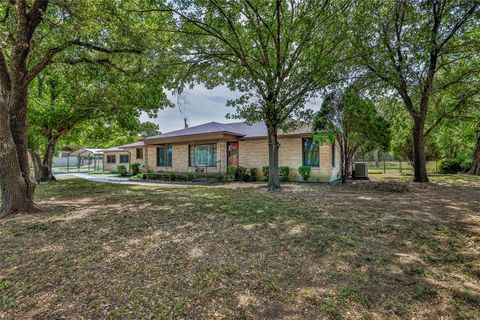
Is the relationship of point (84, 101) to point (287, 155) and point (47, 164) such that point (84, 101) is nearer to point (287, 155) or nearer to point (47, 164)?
point (47, 164)

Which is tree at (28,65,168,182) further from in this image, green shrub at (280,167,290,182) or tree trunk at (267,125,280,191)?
green shrub at (280,167,290,182)

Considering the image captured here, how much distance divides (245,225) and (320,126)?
7935 millimetres

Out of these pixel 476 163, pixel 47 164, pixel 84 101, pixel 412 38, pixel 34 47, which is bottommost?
pixel 476 163

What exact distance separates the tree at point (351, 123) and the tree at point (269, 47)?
1.66 m

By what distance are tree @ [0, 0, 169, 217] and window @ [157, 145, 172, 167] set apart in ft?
34.9

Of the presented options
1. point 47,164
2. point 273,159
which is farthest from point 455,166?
point 47,164

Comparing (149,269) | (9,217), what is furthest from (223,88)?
(149,269)

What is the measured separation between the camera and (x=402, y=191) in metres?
9.64

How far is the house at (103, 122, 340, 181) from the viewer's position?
13992 millimetres

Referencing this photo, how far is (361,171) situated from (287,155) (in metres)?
5.09

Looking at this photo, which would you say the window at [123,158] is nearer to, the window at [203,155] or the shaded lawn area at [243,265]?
the window at [203,155]

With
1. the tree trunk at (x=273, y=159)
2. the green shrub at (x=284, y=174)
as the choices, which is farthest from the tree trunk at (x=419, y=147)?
the tree trunk at (x=273, y=159)

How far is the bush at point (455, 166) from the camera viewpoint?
1942 cm

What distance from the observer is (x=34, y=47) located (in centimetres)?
777
